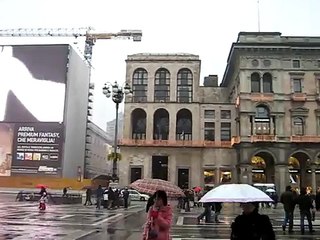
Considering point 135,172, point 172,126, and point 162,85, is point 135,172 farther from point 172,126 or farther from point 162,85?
point 162,85

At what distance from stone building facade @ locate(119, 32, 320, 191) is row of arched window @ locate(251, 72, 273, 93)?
126 mm

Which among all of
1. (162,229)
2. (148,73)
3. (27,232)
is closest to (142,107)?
(148,73)

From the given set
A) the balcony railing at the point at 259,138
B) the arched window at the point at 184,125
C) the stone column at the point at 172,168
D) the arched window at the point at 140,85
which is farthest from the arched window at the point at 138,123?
the balcony railing at the point at 259,138

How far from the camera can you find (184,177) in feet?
199

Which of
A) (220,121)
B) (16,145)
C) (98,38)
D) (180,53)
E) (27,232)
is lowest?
(27,232)

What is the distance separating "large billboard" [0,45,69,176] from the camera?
5809 centimetres

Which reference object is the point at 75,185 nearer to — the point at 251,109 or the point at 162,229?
the point at 251,109

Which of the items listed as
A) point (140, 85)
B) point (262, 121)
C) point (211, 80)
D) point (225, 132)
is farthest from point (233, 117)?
point (140, 85)

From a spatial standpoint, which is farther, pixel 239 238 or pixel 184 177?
pixel 184 177

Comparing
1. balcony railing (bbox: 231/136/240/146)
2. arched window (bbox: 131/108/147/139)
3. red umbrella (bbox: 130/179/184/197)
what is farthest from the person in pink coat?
arched window (bbox: 131/108/147/139)

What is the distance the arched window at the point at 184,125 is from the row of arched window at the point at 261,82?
1107cm

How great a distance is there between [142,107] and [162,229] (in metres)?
55.8

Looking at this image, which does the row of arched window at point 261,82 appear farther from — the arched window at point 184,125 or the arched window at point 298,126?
the arched window at point 184,125

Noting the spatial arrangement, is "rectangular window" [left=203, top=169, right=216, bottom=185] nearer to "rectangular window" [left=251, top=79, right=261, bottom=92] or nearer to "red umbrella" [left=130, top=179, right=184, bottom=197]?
"rectangular window" [left=251, top=79, right=261, bottom=92]
